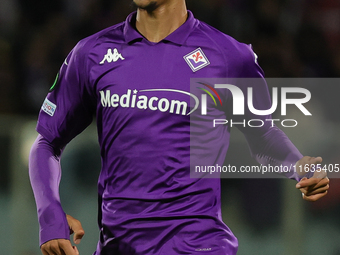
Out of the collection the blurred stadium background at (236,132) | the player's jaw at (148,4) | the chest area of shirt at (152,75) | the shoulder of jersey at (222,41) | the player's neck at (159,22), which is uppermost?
the player's jaw at (148,4)

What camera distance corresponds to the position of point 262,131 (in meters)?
2.38

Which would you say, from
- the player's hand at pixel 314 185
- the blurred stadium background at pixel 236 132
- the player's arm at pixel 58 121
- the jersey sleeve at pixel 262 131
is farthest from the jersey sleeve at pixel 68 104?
the blurred stadium background at pixel 236 132

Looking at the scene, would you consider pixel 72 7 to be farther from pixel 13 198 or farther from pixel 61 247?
pixel 61 247

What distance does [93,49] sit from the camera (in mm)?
2221

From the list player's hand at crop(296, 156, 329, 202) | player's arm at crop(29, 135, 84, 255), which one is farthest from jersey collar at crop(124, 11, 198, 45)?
player's hand at crop(296, 156, 329, 202)

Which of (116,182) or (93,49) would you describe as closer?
(116,182)

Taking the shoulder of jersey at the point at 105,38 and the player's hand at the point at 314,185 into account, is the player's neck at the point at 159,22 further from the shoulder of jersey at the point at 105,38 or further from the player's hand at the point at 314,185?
the player's hand at the point at 314,185

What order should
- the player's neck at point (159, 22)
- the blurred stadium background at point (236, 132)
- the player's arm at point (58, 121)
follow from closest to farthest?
the player's arm at point (58, 121), the player's neck at point (159, 22), the blurred stadium background at point (236, 132)

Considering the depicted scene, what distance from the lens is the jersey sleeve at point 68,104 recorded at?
222cm

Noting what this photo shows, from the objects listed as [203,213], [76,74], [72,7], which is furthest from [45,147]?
[72,7]

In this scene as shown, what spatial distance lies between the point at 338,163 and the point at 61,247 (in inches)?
113

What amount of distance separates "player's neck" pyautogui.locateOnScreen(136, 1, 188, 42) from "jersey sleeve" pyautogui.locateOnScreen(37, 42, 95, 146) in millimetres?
278

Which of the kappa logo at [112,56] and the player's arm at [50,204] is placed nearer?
the player's arm at [50,204]

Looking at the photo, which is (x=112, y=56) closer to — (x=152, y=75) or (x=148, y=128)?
(x=152, y=75)
